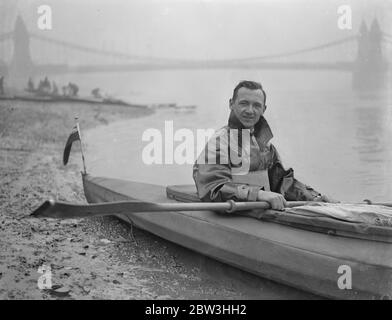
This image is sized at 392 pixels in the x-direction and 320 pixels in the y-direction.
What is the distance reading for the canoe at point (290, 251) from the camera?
4.48 feet

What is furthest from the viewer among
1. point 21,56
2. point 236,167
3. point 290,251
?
point 21,56

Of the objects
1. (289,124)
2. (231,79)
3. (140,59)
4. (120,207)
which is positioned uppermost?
(140,59)

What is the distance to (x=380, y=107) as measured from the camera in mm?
3039

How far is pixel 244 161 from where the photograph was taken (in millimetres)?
1851

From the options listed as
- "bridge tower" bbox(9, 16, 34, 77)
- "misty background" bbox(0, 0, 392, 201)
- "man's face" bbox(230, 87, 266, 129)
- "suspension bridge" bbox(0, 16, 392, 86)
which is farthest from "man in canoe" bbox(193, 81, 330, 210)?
"bridge tower" bbox(9, 16, 34, 77)

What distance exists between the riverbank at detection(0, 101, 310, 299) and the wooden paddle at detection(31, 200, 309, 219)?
0.31 meters

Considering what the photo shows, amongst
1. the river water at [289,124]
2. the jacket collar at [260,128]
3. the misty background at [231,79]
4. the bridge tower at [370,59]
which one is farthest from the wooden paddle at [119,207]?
the river water at [289,124]

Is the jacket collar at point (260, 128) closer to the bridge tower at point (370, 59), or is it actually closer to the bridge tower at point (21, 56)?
the bridge tower at point (370, 59)

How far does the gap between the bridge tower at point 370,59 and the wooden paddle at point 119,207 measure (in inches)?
56.0

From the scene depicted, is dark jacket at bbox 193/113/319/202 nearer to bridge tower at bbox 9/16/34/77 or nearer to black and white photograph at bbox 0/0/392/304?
black and white photograph at bbox 0/0/392/304

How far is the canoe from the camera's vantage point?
137 centimetres

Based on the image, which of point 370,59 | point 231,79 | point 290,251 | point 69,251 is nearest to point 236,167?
point 290,251

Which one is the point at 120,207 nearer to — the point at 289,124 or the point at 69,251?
the point at 69,251

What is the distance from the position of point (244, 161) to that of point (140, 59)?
1489 millimetres
